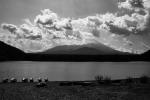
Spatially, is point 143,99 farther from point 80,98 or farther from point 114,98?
point 80,98

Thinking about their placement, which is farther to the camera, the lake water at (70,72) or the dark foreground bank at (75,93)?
the lake water at (70,72)

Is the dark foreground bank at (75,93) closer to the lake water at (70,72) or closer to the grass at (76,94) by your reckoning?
the grass at (76,94)

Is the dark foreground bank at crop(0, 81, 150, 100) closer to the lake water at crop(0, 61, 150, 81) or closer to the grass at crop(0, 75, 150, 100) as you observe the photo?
the grass at crop(0, 75, 150, 100)

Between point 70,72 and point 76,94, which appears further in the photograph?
point 70,72

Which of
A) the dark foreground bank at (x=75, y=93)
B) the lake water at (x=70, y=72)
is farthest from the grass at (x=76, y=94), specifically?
the lake water at (x=70, y=72)

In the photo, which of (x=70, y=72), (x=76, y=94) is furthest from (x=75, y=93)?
(x=70, y=72)

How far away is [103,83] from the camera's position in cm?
2984

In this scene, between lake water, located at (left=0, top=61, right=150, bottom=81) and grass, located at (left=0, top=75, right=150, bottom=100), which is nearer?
grass, located at (left=0, top=75, right=150, bottom=100)

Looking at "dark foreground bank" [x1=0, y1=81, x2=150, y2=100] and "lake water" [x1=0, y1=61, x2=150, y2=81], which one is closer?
"dark foreground bank" [x1=0, y1=81, x2=150, y2=100]

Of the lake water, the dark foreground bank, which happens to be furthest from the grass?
the lake water

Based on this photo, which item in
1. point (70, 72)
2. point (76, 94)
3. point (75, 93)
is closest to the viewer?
point (76, 94)

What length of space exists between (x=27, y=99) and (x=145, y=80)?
19470 mm

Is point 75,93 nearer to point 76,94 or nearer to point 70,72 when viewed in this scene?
point 76,94

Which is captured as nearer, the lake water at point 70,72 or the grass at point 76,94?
the grass at point 76,94
